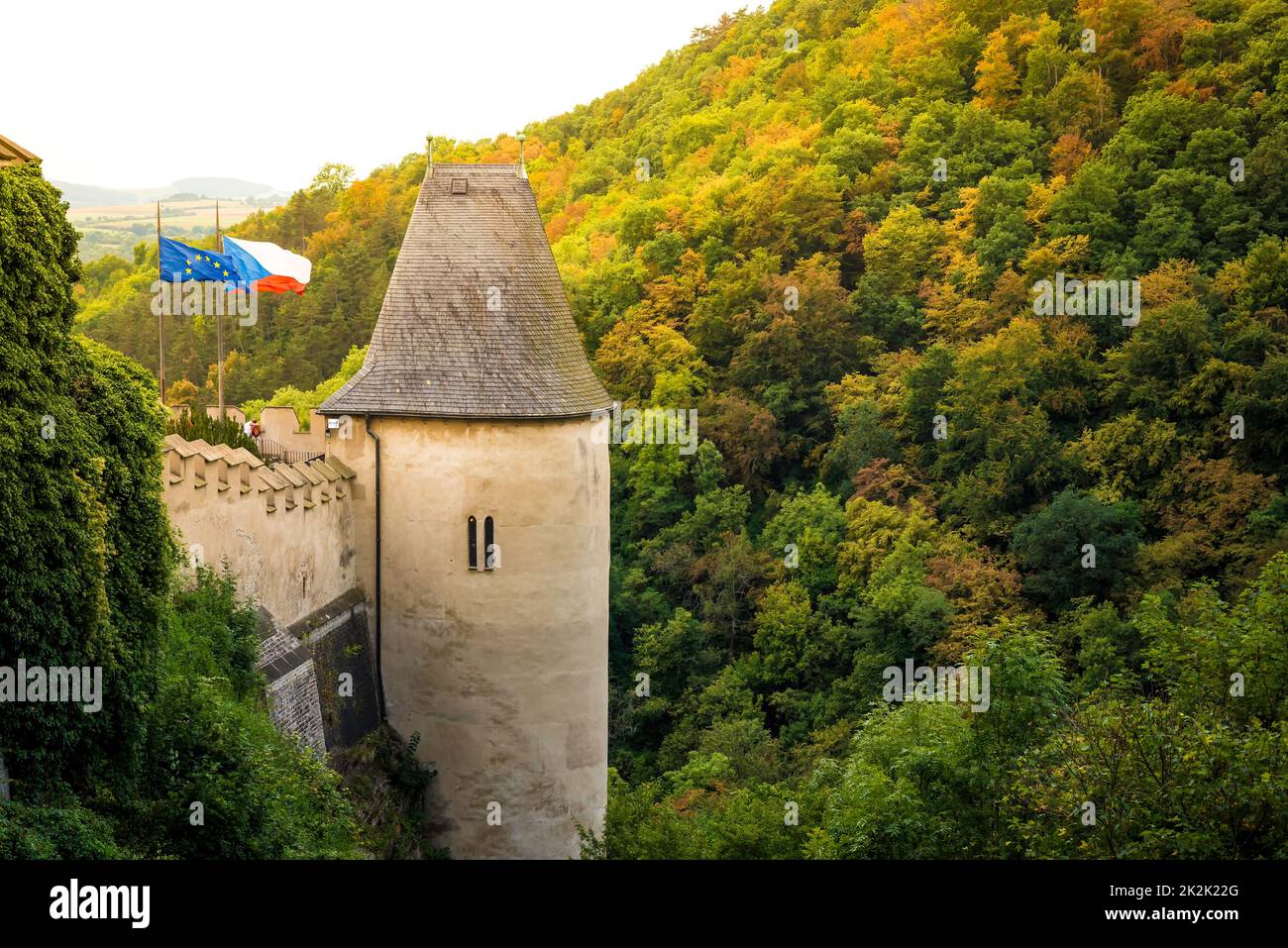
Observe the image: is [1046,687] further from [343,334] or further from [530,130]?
[530,130]

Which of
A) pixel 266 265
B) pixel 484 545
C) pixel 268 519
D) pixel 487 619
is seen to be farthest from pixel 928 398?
pixel 268 519

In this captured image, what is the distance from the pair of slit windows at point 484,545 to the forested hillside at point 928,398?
15.4 feet

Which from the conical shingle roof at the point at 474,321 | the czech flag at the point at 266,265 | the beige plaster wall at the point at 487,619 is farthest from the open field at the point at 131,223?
the beige plaster wall at the point at 487,619

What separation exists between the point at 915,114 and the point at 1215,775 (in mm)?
54352

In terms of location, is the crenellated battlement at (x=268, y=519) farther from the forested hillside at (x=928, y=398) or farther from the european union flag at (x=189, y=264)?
the forested hillside at (x=928, y=398)

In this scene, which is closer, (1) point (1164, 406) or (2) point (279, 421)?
(2) point (279, 421)

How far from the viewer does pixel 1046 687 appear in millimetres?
21531

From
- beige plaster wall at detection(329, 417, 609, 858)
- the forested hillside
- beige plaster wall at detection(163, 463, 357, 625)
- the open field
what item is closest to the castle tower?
beige plaster wall at detection(329, 417, 609, 858)

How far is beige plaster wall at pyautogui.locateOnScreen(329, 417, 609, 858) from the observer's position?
25125 millimetres

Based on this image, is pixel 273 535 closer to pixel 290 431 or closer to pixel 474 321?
pixel 290 431

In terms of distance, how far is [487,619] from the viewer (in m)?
25.1

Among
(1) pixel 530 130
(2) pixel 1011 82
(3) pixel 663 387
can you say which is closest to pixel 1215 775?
Result: (3) pixel 663 387

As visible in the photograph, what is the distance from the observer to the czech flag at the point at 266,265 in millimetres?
26641

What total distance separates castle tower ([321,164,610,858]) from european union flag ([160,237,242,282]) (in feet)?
9.15
